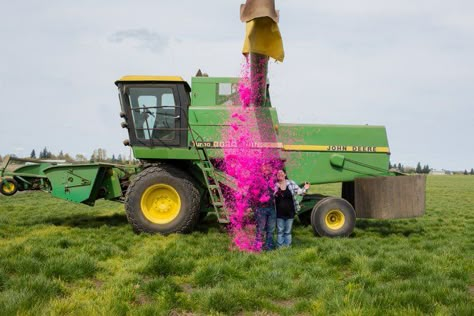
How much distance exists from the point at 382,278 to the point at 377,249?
1888 mm

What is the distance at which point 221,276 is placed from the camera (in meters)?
5.43

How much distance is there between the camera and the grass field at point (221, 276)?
14.3 ft

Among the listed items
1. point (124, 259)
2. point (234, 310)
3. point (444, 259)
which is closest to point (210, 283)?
point (234, 310)

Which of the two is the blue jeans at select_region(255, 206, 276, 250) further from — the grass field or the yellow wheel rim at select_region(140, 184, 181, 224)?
the yellow wheel rim at select_region(140, 184, 181, 224)

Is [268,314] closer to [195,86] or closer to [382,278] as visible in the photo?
[382,278]

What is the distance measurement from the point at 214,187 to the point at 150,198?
1.47 meters

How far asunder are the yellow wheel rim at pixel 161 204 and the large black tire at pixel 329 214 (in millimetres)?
2843

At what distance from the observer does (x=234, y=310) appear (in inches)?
173

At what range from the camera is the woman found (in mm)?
7395

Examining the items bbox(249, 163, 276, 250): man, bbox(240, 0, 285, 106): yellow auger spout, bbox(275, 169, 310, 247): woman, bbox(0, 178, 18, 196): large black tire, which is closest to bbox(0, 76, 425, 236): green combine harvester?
bbox(249, 163, 276, 250): man

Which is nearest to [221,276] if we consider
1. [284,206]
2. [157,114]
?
[284,206]

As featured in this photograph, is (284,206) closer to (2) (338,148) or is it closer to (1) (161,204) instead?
(2) (338,148)

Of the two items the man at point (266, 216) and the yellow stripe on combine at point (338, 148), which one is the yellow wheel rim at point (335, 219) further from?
the man at point (266, 216)

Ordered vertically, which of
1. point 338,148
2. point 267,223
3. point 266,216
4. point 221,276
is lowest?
point 221,276
